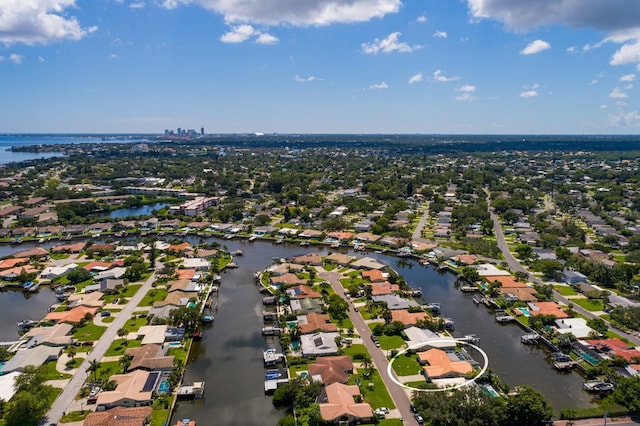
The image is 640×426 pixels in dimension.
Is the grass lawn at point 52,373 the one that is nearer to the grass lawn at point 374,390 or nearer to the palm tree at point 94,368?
the palm tree at point 94,368

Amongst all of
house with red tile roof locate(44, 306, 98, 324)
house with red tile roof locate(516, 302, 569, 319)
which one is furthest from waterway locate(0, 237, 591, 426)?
house with red tile roof locate(44, 306, 98, 324)

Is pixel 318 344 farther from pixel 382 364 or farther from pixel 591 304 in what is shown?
pixel 591 304

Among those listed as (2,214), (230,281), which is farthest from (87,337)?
(2,214)

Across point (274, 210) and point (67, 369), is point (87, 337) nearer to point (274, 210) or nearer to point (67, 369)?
point (67, 369)

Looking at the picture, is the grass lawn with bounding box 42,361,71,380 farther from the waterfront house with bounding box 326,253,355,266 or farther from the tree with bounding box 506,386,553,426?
the waterfront house with bounding box 326,253,355,266

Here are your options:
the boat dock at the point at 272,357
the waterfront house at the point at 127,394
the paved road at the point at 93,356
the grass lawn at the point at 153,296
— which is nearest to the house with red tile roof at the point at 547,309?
the boat dock at the point at 272,357

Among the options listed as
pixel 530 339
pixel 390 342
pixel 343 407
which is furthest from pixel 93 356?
pixel 530 339
